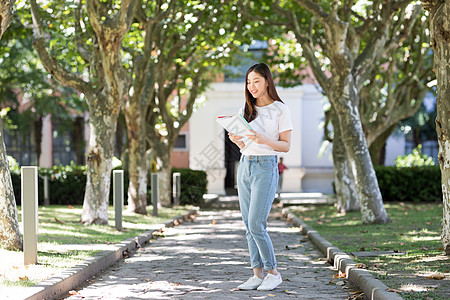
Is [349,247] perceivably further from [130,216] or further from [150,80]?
[150,80]

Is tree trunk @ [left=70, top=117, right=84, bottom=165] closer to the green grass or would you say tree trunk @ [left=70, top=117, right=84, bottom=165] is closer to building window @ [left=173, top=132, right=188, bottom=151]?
building window @ [left=173, top=132, right=188, bottom=151]

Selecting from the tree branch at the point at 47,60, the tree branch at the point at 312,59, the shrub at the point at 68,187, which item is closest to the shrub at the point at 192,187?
the shrub at the point at 68,187

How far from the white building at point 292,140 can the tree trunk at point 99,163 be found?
54.7 feet

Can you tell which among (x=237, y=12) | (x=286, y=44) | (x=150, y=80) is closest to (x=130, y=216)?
(x=150, y=80)

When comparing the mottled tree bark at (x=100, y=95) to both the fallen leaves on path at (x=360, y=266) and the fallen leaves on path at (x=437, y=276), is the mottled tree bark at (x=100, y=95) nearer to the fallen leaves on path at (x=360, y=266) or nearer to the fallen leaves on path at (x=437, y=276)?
the fallen leaves on path at (x=360, y=266)

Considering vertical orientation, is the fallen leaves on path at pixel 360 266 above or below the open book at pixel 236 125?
below

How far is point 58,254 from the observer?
8.43 meters

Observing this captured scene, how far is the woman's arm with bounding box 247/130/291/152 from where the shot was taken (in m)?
6.12

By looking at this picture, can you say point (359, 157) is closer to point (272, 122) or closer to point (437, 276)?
point (437, 276)

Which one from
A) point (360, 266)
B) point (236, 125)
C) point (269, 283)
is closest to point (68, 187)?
point (360, 266)

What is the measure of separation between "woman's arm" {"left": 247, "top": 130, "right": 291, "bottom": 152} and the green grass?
5.24ft

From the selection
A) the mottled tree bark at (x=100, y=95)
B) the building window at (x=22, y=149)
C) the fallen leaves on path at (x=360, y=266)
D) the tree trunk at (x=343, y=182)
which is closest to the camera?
the fallen leaves on path at (x=360, y=266)

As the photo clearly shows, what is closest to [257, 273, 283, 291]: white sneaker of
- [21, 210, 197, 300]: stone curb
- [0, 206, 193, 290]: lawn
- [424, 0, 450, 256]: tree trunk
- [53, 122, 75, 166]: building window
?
[21, 210, 197, 300]: stone curb

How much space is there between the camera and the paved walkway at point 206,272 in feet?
21.7
